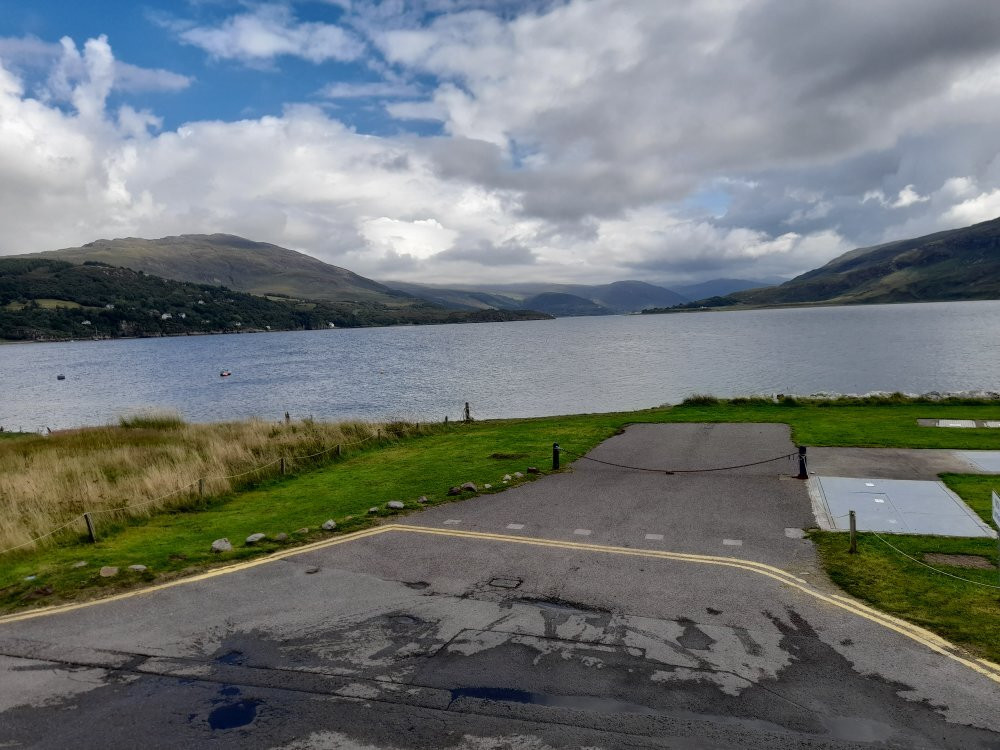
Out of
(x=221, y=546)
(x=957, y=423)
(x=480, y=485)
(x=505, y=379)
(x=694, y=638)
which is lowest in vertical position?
(x=221, y=546)

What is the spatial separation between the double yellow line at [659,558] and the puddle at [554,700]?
14.4 ft

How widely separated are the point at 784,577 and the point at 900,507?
5591 mm

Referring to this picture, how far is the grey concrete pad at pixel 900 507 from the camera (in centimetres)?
1249

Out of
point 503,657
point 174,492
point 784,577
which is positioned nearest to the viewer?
point 503,657

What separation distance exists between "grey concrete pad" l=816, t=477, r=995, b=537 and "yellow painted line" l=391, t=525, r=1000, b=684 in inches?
134

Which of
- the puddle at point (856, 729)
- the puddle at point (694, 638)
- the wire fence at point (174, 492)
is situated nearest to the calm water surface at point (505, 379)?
the wire fence at point (174, 492)

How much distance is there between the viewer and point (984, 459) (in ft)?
58.0

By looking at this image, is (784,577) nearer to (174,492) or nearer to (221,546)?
(221,546)

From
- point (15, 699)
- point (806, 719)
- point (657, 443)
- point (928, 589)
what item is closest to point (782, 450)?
point (657, 443)

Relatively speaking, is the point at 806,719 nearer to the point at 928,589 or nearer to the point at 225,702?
the point at 928,589

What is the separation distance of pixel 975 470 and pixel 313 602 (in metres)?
17.9

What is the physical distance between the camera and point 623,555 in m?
11.6

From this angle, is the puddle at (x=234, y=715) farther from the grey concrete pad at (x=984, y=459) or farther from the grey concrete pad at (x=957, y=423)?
the grey concrete pad at (x=957, y=423)

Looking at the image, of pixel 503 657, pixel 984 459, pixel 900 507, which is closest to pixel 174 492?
pixel 503 657
